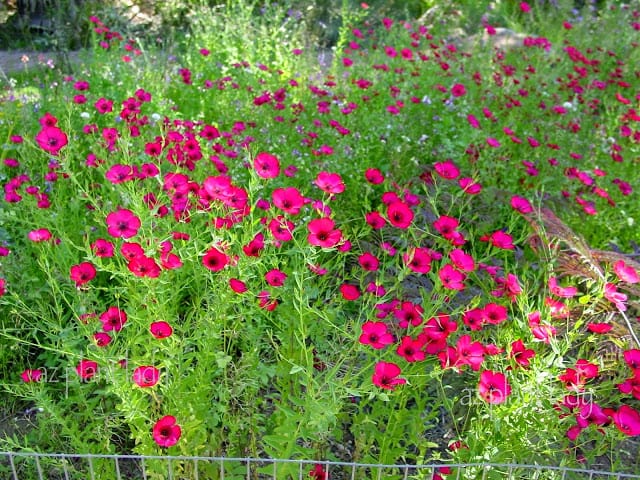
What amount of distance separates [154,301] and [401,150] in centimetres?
199

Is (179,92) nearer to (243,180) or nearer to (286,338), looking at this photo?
(243,180)

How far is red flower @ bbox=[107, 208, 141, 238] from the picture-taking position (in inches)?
62.3

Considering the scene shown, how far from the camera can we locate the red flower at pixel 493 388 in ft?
4.80

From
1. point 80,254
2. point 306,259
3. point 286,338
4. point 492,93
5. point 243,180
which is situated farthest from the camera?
point 492,93

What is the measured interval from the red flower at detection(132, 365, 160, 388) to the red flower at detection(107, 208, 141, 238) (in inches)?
12.8

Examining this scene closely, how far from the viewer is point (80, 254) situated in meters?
2.51

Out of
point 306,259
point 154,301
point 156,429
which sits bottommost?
point 156,429

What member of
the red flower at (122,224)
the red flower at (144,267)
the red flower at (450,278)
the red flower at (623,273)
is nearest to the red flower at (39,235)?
the red flower at (122,224)

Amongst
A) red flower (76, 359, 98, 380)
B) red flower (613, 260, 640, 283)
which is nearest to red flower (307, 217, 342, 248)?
red flower (76, 359, 98, 380)

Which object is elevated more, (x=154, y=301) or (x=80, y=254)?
(x=154, y=301)

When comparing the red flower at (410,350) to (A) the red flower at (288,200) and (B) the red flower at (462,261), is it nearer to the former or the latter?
(B) the red flower at (462,261)

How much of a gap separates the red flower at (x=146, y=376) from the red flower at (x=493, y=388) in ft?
2.45

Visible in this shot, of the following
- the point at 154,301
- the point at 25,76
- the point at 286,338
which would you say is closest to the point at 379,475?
the point at 286,338

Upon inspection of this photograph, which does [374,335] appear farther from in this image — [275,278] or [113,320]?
[113,320]
